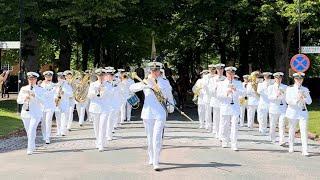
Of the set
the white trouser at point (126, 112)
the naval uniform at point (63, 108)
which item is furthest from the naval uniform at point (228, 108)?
the white trouser at point (126, 112)

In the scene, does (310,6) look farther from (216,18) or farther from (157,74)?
(157,74)

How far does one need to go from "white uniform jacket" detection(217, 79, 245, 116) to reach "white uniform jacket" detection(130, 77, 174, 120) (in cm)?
339

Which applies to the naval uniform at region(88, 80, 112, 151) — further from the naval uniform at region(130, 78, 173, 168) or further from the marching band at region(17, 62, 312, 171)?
the naval uniform at region(130, 78, 173, 168)

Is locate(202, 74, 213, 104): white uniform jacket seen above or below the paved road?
above

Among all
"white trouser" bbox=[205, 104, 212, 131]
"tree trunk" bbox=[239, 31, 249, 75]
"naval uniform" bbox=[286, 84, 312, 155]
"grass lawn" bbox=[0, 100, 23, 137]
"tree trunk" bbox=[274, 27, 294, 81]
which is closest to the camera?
"naval uniform" bbox=[286, 84, 312, 155]

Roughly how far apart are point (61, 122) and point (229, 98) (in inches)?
253

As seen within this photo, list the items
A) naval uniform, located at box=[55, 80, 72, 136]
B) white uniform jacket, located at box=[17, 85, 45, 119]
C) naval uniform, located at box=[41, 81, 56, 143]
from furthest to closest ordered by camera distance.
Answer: naval uniform, located at box=[55, 80, 72, 136] < naval uniform, located at box=[41, 81, 56, 143] < white uniform jacket, located at box=[17, 85, 45, 119]

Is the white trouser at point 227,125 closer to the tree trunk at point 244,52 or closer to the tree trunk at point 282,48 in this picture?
the tree trunk at point 282,48

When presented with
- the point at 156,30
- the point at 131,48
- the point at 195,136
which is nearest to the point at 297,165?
the point at 195,136

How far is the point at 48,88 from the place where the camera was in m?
18.2

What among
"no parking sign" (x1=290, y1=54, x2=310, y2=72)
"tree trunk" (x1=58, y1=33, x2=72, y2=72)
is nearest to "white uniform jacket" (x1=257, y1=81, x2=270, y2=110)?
"no parking sign" (x1=290, y1=54, x2=310, y2=72)

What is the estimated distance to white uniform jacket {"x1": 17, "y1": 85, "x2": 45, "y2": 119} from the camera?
49.2 feet

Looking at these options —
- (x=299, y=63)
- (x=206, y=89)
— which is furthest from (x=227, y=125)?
(x=299, y=63)

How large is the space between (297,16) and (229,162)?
1845cm
